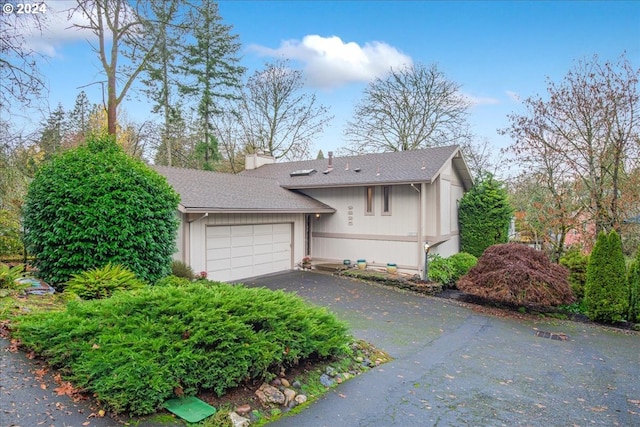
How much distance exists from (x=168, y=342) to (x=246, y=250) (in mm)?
8701

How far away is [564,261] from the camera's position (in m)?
10.9

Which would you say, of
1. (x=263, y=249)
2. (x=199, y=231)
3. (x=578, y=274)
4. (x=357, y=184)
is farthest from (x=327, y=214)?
(x=578, y=274)

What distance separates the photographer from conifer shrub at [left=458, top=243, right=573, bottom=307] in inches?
373

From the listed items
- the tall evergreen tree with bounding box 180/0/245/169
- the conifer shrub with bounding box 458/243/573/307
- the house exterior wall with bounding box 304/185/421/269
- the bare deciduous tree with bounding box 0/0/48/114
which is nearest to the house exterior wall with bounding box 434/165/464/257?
the house exterior wall with bounding box 304/185/421/269

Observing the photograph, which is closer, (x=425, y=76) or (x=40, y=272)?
(x=40, y=272)

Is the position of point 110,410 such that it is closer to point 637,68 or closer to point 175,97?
point 637,68

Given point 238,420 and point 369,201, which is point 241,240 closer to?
point 369,201

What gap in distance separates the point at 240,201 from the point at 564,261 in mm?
9998

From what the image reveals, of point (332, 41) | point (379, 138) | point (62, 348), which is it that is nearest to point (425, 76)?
point (379, 138)

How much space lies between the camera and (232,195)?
1238 centimetres

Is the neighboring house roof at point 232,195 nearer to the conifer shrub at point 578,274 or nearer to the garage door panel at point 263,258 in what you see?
the garage door panel at point 263,258

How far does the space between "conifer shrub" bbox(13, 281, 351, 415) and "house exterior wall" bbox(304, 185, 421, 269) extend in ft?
28.4

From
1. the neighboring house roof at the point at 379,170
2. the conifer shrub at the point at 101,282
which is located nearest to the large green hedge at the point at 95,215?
the conifer shrub at the point at 101,282

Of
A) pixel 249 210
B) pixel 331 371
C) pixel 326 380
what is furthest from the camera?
pixel 249 210
